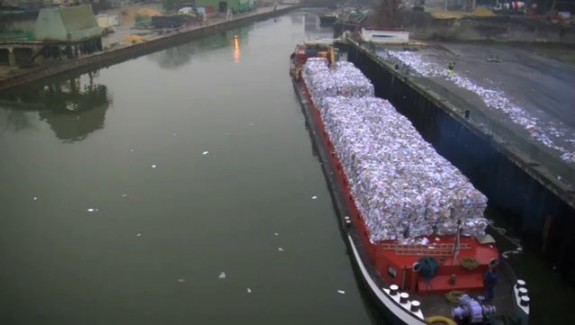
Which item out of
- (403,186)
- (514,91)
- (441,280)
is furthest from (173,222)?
(514,91)

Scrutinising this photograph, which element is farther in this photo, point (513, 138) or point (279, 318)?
point (513, 138)

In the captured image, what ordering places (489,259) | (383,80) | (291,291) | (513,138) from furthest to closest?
(383,80)
(513,138)
(291,291)
(489,259)

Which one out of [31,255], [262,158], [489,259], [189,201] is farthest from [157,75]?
[489,259]

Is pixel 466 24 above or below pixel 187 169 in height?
above

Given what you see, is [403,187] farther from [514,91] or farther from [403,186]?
[514,91]

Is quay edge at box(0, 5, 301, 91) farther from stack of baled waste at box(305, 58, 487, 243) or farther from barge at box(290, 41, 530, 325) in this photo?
barge at box(290, 41, 530, 325)

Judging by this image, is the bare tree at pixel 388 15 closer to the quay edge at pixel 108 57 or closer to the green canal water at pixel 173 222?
the quay edge at pixel 108 57

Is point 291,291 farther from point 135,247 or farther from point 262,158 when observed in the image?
point 262,158

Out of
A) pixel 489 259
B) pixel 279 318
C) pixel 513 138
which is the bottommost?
pixel 279 318
